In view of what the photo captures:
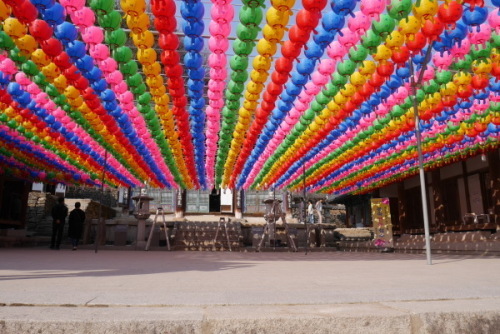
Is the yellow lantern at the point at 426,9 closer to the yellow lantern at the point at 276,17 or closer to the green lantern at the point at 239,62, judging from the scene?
the yellow lantern at the point at 276,17

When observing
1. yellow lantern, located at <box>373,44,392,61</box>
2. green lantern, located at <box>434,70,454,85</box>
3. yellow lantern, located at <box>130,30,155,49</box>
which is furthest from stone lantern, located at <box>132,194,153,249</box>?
green lantern, located at <box>434,70,454,85</box>

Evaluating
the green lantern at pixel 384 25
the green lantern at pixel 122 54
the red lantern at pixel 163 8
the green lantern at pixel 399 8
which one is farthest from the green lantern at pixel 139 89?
the green lantern at pixel 399 8

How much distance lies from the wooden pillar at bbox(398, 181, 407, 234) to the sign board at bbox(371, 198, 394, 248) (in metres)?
6.47

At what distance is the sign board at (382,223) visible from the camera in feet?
39.4

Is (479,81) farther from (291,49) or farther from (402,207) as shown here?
(402,207)

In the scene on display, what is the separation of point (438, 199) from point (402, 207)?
10.5ft

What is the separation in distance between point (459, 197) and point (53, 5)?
14.5 metres

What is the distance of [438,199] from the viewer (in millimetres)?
15219

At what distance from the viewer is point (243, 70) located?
245 inches

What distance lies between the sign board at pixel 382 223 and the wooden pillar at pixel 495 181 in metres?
3.22

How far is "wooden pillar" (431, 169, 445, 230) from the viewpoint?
49.1 feet

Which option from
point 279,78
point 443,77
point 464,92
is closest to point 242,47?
point 279,78

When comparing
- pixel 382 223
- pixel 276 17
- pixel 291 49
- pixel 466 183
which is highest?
pixel 276 17

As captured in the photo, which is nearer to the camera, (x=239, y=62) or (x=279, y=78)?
(x=239, y=62)
